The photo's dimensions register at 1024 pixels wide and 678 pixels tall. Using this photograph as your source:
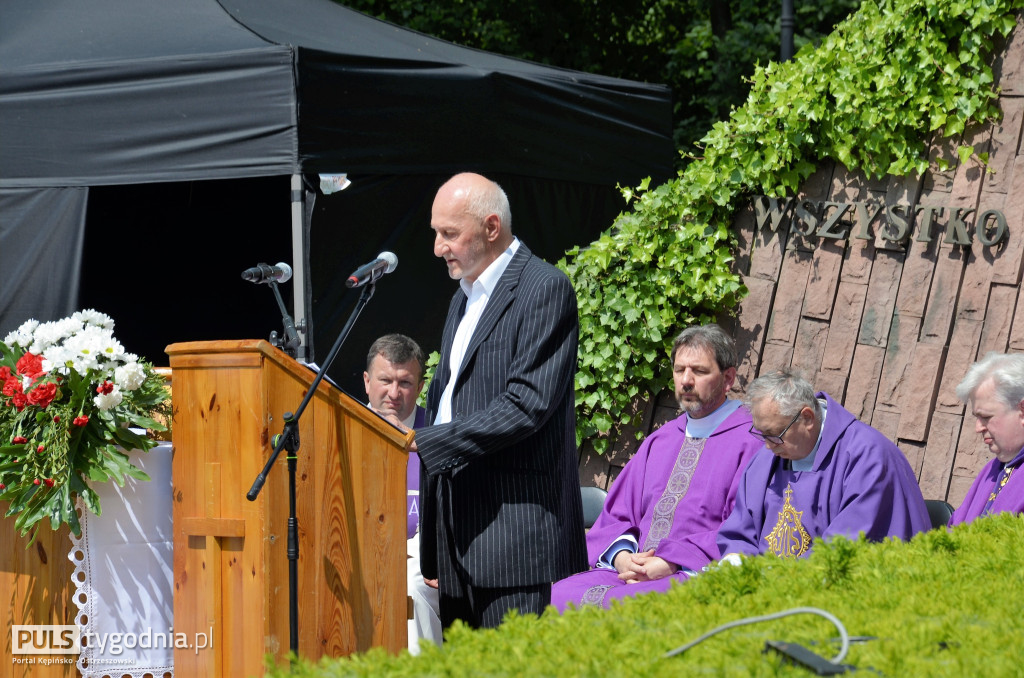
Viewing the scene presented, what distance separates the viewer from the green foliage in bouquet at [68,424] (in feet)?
11.5

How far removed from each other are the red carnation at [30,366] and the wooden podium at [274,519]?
52 centimetres

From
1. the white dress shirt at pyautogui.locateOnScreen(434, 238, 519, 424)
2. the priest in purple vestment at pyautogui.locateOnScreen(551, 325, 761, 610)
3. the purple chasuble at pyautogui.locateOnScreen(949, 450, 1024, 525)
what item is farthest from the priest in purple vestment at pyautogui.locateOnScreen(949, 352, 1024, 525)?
the white dress shirt at pyautogui.locateOnScreen(434, 238, 519, 424)

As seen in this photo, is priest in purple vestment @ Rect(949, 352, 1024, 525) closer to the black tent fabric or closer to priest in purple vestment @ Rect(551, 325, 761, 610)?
priest in purple vestment @ Rect(551, 325, 761, 610)

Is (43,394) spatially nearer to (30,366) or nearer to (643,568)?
(30,366)

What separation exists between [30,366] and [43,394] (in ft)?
0.38

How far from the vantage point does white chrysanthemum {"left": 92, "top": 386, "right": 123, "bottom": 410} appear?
3.52 metres

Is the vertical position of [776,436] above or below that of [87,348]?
below

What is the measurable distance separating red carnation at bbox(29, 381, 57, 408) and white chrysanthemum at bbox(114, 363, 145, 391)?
0.18m

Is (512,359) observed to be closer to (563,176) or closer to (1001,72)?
(1001,72)

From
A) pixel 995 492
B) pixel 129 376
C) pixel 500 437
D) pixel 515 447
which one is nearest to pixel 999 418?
pixel 995 492

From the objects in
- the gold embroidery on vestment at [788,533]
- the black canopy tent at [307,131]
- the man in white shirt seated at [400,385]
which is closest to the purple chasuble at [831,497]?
the gold embroidery on vestment at [788,533]

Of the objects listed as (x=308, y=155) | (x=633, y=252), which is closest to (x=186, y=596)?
(x=308, y=155)

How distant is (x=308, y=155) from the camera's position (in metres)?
5.27

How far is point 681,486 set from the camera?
4.87 m
